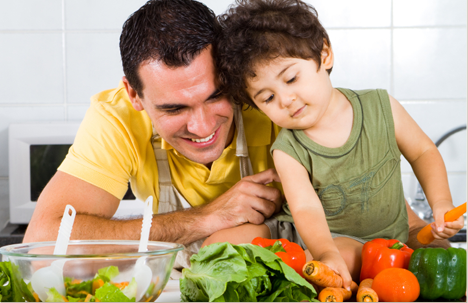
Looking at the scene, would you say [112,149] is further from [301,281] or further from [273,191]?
[301,281]

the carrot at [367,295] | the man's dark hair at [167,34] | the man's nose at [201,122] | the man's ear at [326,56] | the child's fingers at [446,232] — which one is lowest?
the carrot at [367,295]

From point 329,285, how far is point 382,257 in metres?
0.11

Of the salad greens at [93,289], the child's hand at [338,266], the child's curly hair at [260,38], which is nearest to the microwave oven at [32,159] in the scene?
the child's curly hair at [260,38]

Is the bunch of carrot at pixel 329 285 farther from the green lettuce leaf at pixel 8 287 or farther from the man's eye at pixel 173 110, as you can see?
the man's eye at pixel 173 110

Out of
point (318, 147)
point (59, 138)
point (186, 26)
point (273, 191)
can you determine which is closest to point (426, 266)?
point (318, 147)

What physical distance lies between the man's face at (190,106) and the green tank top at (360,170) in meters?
0.18

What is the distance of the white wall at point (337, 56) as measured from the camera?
193 cm

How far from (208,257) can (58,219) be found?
716 millimetres

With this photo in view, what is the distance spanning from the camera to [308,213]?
0.79 metres

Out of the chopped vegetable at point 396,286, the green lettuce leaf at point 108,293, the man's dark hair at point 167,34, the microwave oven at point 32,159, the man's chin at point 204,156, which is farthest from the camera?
the microwave oven at point 32,159

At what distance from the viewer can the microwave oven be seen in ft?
5.79

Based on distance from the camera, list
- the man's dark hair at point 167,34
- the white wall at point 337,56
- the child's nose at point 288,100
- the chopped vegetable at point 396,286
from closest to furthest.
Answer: the chopped vegetable at point 396,286 → the child's nose at point 288,100 → the man's dark hair at point 167,34 → the white wall at point 337,56

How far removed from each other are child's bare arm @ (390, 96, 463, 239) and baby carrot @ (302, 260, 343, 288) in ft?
1.12

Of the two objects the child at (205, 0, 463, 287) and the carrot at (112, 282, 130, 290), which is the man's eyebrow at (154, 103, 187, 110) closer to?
the child at (205, 0, 463, 287)
